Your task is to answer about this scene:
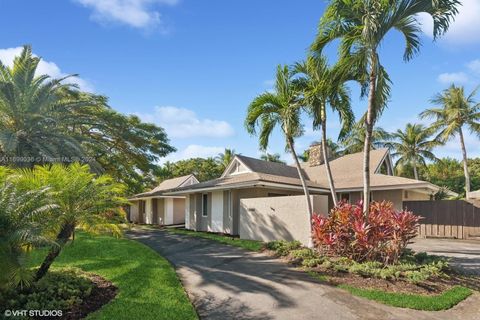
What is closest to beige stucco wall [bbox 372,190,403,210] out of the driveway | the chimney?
the driveway

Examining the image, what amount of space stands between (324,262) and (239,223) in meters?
7.74

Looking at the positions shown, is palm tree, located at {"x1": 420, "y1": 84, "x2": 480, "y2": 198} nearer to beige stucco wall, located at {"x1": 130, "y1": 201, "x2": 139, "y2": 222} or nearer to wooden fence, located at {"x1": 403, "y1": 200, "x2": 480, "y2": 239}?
wooden fence, located at {"x1": 403, "y1": 200, "x2": 480, "y2": 239}

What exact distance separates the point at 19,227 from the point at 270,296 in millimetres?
4990

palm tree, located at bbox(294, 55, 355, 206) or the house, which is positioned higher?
palm tree, located at bbox(294, 55, 355, 206)

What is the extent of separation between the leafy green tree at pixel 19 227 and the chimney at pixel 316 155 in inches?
816

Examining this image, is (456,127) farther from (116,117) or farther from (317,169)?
(116,117)

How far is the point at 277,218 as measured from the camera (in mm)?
13633

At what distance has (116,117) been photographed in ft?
68.8

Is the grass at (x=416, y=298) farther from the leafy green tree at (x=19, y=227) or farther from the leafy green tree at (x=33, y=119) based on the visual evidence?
the leafy green tree at (x=33, y=119)

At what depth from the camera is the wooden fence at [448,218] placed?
1716 centimetres

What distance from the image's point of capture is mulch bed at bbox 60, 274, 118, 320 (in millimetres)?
5609

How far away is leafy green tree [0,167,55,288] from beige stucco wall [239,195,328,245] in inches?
351

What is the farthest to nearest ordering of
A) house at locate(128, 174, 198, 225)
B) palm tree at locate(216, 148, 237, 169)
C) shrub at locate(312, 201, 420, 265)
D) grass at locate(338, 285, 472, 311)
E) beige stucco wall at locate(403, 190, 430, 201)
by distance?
palm tree at locate(216, 148, 237, 169)
house at locate(128, 174, 198, 225)
beige stucco wall at locate(403, 190, 430, 201)
shrub at locate(312, 201, 420, 265)
grass at locate(338, 285, 472, 311)

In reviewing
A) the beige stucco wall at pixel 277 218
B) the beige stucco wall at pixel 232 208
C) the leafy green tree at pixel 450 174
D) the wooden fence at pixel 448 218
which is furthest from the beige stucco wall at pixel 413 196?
the leafy green tree at pixel 450 174
